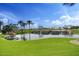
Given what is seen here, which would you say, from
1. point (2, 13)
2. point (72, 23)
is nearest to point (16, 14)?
point (2, 13)

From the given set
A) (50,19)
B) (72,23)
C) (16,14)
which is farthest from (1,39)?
(72,23)

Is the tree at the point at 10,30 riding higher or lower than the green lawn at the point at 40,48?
higher

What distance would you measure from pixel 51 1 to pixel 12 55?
601mm

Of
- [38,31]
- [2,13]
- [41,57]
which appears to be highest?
[2,13]

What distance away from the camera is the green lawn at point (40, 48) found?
2.69 metres

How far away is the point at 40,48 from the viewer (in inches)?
106

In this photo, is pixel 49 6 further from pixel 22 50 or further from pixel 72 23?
pixel 22 50

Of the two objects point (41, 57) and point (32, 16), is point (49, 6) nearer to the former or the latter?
point (32, 16)

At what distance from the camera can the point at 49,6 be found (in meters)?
2.71

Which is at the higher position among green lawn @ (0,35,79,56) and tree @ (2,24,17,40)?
tree @ (2,24,17,40)

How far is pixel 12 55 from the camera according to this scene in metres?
2.70

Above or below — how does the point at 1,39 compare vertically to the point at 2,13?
below

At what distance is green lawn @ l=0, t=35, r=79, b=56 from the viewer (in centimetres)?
269

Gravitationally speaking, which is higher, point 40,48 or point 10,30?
point 10,30
